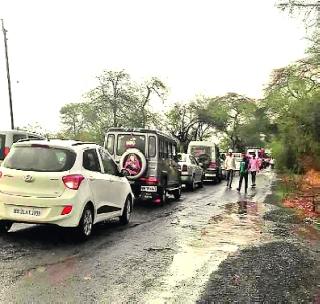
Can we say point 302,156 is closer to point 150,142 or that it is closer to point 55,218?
point 150,142

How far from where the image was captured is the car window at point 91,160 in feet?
30.9

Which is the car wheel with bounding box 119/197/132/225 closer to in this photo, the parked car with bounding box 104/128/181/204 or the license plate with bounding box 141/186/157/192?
the parked car with bounding box 104/128/181/204

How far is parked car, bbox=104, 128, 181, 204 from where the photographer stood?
15.4 meters

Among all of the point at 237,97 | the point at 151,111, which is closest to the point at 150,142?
the point at 151,111

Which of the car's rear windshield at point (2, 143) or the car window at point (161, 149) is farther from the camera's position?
the car's rear windshield at point (2, 143)

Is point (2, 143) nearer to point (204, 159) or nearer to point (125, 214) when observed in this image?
point (125, 214)

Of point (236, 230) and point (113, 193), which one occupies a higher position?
point (113, 193)

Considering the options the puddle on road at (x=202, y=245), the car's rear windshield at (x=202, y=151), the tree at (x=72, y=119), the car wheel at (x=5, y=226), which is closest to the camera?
the puddle on road at (x=202, y=245)

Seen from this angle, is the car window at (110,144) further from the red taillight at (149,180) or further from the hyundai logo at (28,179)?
the hyundai logo at (28,179)

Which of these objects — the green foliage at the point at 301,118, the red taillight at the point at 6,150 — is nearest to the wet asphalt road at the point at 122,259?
the red taillight at the point at 6,150

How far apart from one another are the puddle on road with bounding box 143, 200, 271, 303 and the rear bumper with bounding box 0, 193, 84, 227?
1859mm

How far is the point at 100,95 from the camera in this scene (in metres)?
52.3

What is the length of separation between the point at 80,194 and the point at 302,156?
2917 cm

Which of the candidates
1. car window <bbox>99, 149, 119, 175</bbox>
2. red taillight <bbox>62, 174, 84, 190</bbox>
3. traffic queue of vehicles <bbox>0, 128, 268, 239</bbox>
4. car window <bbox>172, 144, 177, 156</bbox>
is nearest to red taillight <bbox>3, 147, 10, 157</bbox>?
car window <bbox>172, 144, 177, 156</bbox>
